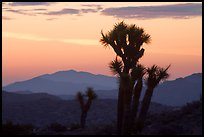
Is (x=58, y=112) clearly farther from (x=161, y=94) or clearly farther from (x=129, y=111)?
(x=161, y=94)

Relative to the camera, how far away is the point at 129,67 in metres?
20.4

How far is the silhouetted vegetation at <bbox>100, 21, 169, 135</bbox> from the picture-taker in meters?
19.9

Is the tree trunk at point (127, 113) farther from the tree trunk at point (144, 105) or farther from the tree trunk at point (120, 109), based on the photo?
the tree trunk at point (144, 105)

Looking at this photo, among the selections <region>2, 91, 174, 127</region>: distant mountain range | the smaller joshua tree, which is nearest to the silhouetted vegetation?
the smaller joshua tree

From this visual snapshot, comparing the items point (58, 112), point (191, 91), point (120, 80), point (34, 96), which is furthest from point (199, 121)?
point (191, 91)

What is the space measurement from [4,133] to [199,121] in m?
8.96

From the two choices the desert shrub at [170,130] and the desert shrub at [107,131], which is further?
the desert shrub at [107,131]

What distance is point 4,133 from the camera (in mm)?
22500

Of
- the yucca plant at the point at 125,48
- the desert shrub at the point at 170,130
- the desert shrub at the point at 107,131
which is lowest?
the desert shrub at the point at 107,131

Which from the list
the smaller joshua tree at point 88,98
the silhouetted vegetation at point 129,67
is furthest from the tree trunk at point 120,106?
the smaller joshua tree at point 88,98

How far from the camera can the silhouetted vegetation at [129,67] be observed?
65.2 ft

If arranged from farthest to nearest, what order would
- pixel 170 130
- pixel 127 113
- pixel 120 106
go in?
pixel 120 106 < pixel 170 130 < pixel 127 113

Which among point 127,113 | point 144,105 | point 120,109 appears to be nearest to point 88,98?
point 144,105

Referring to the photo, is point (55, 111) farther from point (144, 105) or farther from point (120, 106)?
point (120, 106)
